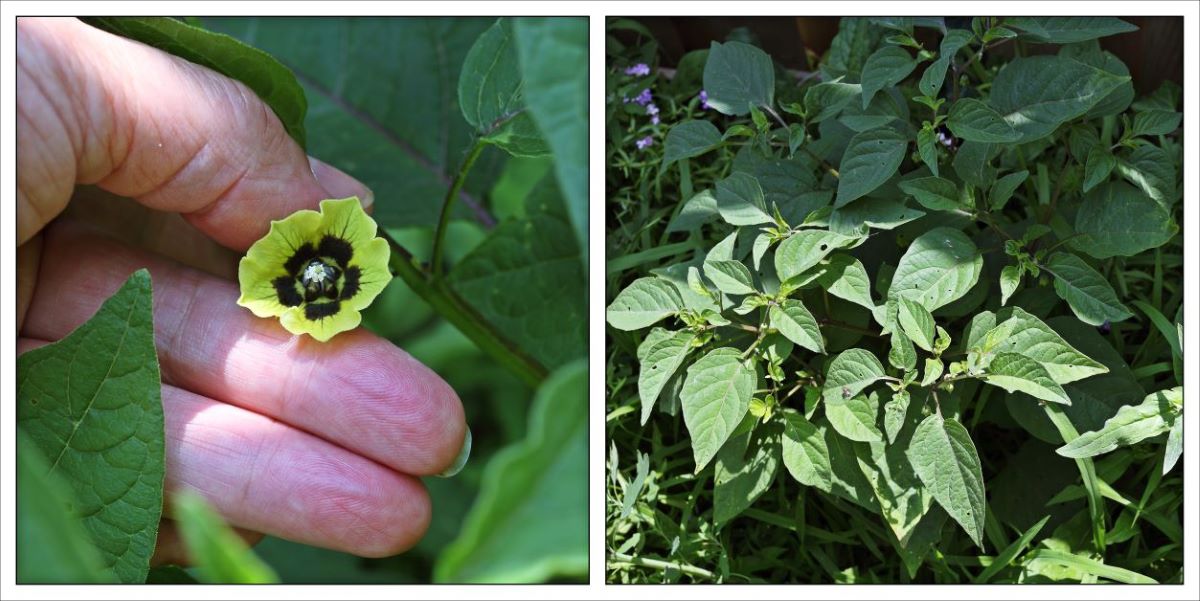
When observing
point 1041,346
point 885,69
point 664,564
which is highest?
point 885,69

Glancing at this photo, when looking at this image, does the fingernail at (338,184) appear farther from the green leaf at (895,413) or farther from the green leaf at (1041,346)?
the green leaf at (1041,346)

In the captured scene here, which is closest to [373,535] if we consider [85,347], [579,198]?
[85,347]

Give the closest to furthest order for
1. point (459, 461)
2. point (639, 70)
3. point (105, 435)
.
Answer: point (105, 435) → point (459, 461) → point (639, 70)

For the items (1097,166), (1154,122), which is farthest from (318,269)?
(1154,122)

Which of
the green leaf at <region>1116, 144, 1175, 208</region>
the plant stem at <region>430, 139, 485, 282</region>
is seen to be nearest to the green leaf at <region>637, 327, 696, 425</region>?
the plant stem at <region>430, 139, 485, 282</region>

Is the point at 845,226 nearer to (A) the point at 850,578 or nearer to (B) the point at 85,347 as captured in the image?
(A) the point at 850,578

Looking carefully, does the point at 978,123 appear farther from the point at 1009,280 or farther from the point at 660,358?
the point at 660,358

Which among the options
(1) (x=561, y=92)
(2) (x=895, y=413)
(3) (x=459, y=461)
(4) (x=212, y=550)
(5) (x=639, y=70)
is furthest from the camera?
(5) (x=639, y=70)
